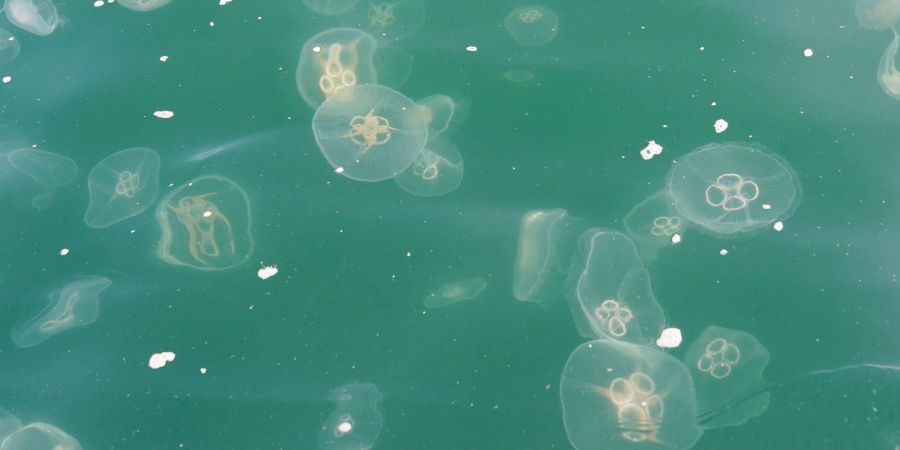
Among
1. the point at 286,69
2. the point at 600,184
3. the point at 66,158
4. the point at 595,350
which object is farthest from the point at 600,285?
the point at 66,158

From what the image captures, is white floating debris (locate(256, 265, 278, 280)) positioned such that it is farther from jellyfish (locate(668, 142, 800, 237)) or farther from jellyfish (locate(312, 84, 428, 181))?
jellyfish (locate(668, 142, 800, 237))

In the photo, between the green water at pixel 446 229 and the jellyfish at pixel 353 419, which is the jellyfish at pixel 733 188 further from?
the jellyfish at pixel 353 419

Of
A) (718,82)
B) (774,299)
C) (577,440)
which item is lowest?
(577,440)

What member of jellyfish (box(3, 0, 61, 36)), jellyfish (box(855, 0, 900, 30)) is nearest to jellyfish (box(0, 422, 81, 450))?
jellyfish (box(3, 0, 61, 36))

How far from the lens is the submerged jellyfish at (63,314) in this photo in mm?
2311

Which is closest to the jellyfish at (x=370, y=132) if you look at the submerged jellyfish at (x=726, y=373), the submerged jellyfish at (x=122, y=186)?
the submerged jellyfish at (x=122, y=186)

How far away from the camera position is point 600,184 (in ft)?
7.84

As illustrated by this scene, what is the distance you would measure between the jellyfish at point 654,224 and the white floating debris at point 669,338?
9.5 inches

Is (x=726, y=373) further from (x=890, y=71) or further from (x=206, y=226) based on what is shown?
(x=206, y=226)

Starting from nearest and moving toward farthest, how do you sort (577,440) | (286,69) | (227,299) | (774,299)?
(577,440) → (774,299) → (227,299) → (286,69)

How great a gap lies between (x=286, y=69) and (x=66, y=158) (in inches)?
34.4

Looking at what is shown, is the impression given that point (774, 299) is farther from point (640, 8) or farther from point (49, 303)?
point (49, 303)

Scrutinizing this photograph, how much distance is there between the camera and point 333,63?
2.69 metres

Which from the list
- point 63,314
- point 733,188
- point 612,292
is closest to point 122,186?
point 63,314
